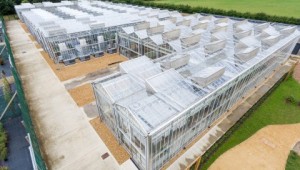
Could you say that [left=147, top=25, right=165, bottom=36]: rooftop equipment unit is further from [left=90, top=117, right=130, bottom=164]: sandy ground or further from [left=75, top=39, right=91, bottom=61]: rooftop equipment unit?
[left=90, top=117, right=130, bottom=164]: sandy ground

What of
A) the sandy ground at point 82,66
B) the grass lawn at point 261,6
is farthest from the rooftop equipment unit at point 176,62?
the grass lawn at point 261,6

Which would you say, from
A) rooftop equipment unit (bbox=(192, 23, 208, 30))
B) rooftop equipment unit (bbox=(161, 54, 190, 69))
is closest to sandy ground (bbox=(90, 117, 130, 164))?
rooftop equipment unit (bbox=(161, 54, 190, 69))

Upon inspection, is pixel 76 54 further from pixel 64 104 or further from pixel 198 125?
pixel 198 125

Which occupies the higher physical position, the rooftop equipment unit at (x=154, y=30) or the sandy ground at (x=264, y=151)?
the rooftop equipment unit at (x=154, y=30)

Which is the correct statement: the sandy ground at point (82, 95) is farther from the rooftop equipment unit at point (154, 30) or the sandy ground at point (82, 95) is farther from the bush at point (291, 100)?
the bush at point (291, 100)

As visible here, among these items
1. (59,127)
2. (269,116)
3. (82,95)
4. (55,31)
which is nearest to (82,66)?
(55,31)

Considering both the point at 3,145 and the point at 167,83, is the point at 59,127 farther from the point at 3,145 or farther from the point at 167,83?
the point at 167,83

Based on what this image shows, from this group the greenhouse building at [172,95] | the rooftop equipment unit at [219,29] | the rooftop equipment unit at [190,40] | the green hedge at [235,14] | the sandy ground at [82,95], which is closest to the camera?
the greenhouse building at [172,95]
